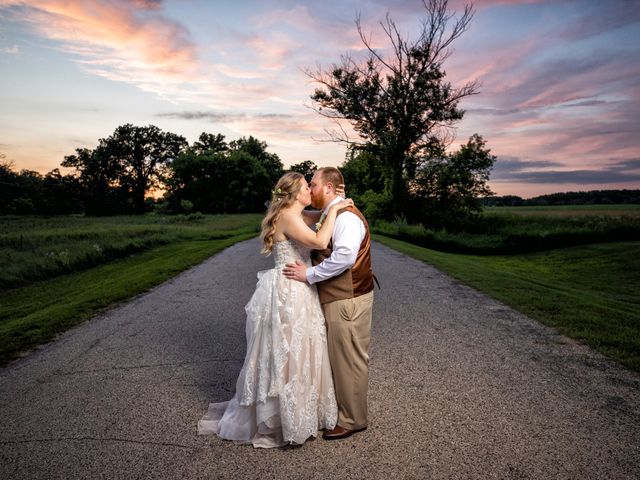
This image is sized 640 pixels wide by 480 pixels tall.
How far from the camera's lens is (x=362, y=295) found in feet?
12.4

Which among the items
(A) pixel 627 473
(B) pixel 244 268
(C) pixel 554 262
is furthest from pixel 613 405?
(C) pixel 554 262

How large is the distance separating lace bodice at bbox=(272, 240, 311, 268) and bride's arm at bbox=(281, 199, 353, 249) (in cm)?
13

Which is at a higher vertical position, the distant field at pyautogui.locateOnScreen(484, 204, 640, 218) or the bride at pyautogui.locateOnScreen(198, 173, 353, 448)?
the distant field at pyautogui.locateOnScreen(484, 204, 640, 218)

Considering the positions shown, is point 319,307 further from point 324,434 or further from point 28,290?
point 28,290

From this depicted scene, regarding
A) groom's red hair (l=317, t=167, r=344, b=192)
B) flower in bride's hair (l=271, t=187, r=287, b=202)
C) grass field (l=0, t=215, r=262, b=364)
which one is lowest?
grass field (l=0, t=215, r=262, b=364)

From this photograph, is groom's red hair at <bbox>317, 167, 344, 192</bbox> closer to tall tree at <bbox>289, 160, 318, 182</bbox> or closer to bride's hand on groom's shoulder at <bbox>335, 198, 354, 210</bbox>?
bride's hand on groom's shoulder at <bbox>335, 198, 354, 210</bbox>

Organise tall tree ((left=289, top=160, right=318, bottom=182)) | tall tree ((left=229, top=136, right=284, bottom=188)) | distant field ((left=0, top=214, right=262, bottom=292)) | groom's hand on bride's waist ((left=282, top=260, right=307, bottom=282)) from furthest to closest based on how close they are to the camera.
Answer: tall tree ((left=289, top=160, right=318, bottom=182))
tall tree ((left=229, top=136, right=284, bottom=188))
distant field ((left=0, top=214, right=262, bottom=292))
groom's hand on bride's waist ((left=282, top=260, right=307, bottom=282))

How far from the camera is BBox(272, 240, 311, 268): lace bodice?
3815 mm

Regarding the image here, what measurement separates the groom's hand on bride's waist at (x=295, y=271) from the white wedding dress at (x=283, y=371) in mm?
68

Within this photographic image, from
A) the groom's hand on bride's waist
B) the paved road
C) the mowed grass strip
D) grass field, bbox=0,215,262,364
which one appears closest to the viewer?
the paved road

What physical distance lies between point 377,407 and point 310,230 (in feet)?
6.96

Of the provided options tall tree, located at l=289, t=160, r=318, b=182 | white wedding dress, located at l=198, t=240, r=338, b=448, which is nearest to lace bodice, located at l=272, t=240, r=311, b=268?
white wedding dress, located at l=198, t=240, r=338, b=448

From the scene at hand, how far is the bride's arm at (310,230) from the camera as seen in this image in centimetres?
351

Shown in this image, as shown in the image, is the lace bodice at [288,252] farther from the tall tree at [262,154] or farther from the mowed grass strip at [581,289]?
the tall tree at [262,154]
